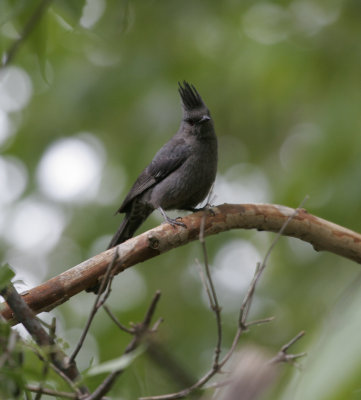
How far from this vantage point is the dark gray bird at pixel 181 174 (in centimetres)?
508

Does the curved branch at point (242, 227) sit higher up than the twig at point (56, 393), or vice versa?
the curved branch at point (242, 227)

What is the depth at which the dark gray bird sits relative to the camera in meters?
5.08

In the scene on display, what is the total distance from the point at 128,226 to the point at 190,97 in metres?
1.35

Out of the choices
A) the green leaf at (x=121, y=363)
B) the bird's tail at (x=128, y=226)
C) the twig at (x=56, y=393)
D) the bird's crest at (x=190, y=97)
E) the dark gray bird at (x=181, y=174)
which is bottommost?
the twig at (x=56, y=393)

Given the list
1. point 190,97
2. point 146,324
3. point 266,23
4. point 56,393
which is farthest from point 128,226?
point 146,324

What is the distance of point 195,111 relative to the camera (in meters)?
Result: 5.34

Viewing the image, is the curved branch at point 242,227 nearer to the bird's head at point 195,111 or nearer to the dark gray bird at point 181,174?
the dark gray bird at point 181,174

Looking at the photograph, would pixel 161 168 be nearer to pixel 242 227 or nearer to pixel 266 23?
pixel 242 227

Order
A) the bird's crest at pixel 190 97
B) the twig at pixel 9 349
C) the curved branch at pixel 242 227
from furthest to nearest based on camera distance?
the bird's crest at pixel 190 97 < the curved branch at pixel 242 227 < the twig at pixel 9 349

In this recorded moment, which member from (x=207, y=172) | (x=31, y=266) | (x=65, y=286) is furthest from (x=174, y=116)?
(x=65, y=286)

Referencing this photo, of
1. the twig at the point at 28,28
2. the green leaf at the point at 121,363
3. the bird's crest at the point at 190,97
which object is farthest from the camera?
the bird's crest at the point at 190,97

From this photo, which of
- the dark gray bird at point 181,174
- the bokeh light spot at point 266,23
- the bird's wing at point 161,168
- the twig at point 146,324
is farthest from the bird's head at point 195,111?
the twig at point 146,324

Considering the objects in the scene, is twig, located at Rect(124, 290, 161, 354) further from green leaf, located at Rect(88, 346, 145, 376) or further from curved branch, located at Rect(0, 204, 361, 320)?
curved branch, located at Rect(0, 204, 361, 320)

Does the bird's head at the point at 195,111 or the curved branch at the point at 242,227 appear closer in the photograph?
the curved branch at the point at 242,227
